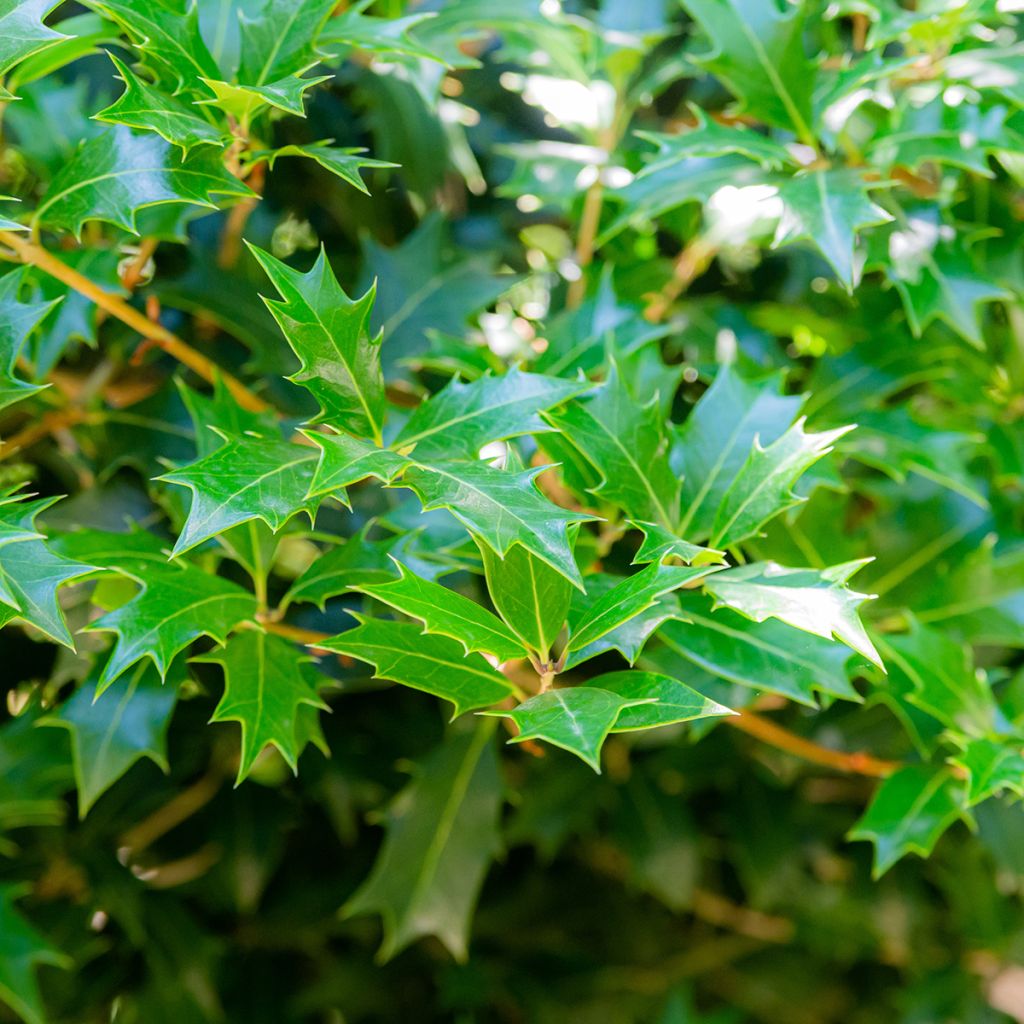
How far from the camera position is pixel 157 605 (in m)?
0.57

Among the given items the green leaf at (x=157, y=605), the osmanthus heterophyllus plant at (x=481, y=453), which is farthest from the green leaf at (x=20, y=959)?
the green leaf at (x=157, y=605)

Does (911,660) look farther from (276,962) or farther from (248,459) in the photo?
(276,962)

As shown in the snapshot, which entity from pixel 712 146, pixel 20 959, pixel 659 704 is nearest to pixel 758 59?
pixel 712 146

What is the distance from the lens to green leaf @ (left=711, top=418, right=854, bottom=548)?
0.58 meters

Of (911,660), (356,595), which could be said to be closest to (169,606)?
(356,595)

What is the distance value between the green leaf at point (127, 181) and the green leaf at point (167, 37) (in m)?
0.04

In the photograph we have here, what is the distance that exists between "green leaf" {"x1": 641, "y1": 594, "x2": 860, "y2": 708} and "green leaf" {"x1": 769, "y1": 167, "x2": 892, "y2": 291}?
8.8 inches

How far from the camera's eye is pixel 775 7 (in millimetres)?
782

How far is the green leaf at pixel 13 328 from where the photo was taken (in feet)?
1.82

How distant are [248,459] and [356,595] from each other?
0.99ft

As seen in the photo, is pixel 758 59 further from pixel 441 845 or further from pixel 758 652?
pixel 441 845

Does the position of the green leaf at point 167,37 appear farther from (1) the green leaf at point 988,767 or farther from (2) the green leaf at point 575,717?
(1) the green leaf at point 988,767

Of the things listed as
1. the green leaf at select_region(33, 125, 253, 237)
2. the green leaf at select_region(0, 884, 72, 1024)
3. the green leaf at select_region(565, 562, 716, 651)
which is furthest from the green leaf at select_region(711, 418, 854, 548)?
the green leaf at select_region(0, 884, 72, 1024)

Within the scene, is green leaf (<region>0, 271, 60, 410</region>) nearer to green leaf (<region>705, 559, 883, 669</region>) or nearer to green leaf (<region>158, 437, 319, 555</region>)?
green leaf (<region>158, 437, 319, 555</region>)
